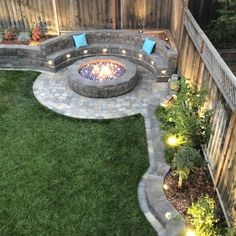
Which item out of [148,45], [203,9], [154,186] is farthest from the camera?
[148,45]

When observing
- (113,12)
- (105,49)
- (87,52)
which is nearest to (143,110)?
(105,49)

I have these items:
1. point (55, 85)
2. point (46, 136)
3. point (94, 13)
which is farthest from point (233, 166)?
point (94, 13)

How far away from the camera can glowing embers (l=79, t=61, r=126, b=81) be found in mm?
12547

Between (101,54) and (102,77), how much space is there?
2.27 metres

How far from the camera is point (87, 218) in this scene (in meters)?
7.75

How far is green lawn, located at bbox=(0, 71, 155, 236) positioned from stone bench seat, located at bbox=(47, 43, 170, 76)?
2.62 meters

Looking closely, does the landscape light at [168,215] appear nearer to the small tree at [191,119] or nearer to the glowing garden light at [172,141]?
the small tree at [191,119]

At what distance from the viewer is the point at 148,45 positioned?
534 inches

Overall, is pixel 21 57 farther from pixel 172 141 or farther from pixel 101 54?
pixel 172 141

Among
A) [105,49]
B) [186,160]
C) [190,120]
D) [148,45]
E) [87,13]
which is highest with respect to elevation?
[87,13]

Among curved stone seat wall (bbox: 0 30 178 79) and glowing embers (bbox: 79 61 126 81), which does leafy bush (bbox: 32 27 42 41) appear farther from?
glowing embers (bbox: 79 61 126 81)

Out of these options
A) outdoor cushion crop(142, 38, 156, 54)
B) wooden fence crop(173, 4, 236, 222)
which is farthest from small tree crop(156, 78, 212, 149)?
outdoor cushion crop(142, 38, 156, 54)

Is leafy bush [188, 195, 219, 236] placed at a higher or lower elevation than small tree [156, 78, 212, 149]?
lower

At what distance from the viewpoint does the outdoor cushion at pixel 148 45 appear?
1349cm
